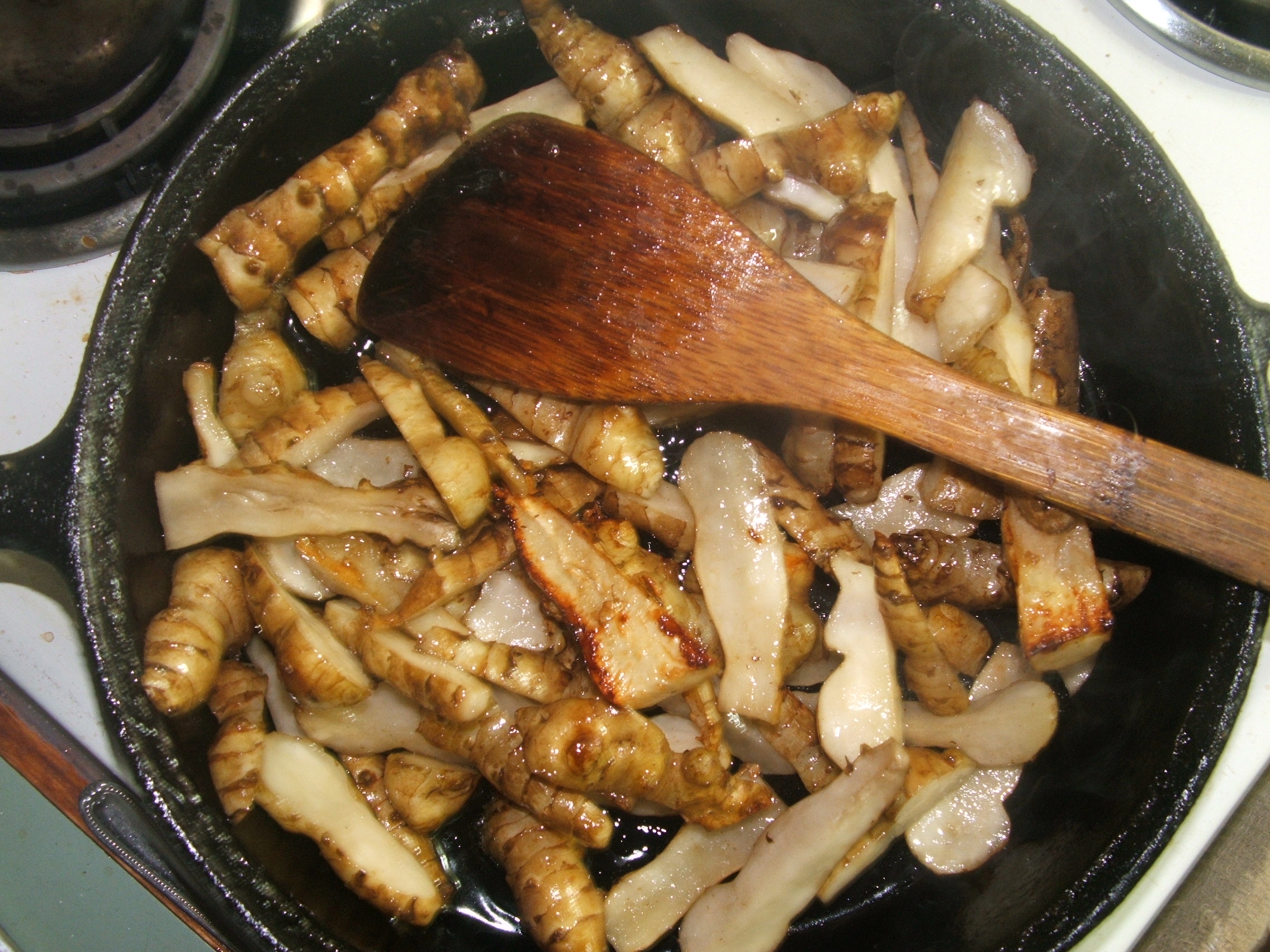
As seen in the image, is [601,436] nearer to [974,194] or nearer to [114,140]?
[974,194]

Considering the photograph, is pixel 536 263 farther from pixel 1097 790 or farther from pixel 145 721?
pixel 1097 790

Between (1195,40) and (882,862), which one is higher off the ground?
(1195,40)

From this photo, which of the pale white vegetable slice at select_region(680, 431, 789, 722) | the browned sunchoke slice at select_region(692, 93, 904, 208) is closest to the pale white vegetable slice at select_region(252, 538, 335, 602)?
the pale white vegetable slice at select_region(680, 431, 789, 722)

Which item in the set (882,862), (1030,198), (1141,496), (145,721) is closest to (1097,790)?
(882,862)

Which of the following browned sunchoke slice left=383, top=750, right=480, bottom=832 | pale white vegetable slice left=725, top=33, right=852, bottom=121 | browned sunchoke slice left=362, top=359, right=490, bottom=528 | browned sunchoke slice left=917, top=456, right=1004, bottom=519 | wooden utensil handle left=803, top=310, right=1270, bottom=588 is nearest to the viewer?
wooden utensil handle left=803, top=310, right=1270, bottom=588

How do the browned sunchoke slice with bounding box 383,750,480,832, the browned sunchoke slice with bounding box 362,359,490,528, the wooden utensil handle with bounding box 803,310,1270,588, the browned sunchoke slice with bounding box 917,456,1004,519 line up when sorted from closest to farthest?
the wooden utensil handle with bounding box 803,310,1270,588, the browned sunchoke slice with bounding box 362,359,490,528, the browned sunchoke slice with bounding box 383,750,480,832, the browned sunchoke slice with bounding box 917,456,1004,519

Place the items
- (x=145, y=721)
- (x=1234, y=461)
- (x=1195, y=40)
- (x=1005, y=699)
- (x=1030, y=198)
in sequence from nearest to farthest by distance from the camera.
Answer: (x=145, y=721) → (x=1234, y=461) → (x=1005, y=699) → (x=1030, y=198) → (x=1195, y=40)

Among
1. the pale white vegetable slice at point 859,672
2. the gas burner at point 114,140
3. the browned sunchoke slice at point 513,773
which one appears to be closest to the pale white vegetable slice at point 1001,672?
the pale white vegetable slice at point 859,672

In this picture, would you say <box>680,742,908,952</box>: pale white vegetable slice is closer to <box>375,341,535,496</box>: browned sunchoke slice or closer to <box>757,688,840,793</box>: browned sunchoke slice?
<box>757,688,840,793</box>: browned sunchoke slice

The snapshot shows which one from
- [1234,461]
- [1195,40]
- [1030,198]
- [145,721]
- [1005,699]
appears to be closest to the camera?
[145,721]
